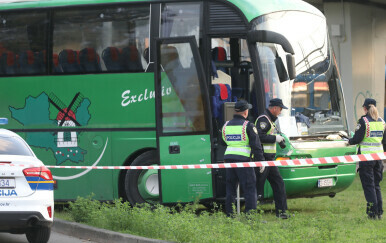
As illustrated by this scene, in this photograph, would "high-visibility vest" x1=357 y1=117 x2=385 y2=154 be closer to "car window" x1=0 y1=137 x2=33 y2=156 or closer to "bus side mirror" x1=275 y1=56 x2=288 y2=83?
"bus side mirror" x1=275 y1=56 x2=288 y2=83

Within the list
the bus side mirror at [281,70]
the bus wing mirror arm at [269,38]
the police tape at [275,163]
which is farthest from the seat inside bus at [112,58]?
the bus side mirror at [281,70]

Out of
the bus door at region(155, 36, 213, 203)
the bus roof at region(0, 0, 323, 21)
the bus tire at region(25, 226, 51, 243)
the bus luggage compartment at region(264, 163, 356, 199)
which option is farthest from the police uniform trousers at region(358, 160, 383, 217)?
the bus tire at region(25, 226, 51, 243)

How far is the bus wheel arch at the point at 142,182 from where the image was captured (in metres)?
14.5

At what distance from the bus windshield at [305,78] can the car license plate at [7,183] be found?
485cm

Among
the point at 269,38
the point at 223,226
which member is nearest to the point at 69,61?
the point at 269,38

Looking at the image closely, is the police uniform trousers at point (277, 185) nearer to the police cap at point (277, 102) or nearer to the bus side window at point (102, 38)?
the police cap at point (277, 102)

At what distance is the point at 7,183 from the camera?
9.95 m

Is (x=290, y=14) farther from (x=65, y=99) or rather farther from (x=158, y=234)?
(x=158, y=234)

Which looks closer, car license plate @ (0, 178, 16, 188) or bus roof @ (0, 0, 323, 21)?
car license plate @ (0, 178, 16, 188)

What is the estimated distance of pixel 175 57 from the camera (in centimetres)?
1399

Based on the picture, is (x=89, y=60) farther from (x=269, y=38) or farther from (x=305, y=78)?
(x=305, y=78)

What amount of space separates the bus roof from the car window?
4.59 m

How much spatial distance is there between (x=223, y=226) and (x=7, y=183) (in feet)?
8.14

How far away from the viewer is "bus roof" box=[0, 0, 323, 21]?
13.8 m
